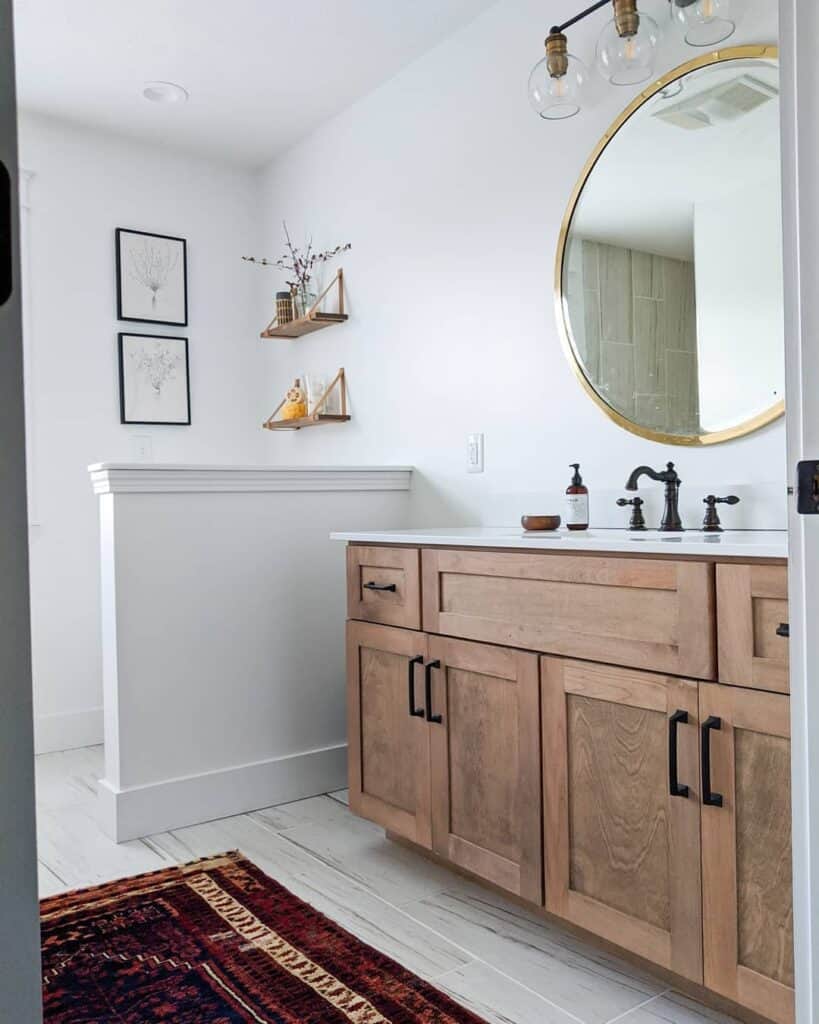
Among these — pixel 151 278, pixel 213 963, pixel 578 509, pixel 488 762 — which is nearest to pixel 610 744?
pixel 488 762

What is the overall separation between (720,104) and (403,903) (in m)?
2.01

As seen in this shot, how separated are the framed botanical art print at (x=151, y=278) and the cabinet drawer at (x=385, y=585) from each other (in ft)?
6.22

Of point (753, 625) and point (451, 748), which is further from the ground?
point (753, 625)

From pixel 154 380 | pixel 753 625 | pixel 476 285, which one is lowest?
pixel 753 625

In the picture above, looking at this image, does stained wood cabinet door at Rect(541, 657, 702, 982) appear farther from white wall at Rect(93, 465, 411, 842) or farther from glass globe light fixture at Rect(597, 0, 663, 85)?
glass globe light fixture at Rect(597, 0, 663, 85)

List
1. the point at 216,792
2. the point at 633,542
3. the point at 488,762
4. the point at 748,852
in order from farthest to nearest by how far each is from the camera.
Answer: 1. the point at 216,792
2. the point at 488,762
3. the point at 633,542
4. the point at 748,852

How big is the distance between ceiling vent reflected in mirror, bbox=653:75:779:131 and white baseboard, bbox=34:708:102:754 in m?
3.01

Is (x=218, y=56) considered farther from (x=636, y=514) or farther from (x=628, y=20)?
(x=636, y=514)

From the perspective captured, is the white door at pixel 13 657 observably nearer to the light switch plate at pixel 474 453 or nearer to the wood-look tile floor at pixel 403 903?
the wood-look tile floor at pixel 403 903

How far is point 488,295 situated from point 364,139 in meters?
1.00

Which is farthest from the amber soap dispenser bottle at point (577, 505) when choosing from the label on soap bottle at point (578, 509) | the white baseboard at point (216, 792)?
the white baseboard at point (216, 792)

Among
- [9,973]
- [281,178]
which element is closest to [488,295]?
[281,178]

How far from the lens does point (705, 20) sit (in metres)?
2.00

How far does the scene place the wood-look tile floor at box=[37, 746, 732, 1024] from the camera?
5.52 ft
